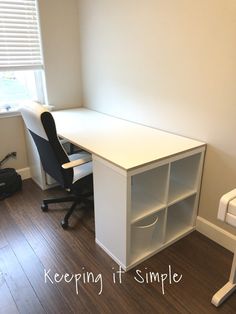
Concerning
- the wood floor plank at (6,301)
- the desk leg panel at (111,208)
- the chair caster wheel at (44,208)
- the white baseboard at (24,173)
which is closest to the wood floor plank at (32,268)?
the wood floor plank at (6,301)

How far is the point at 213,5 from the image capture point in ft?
5.39

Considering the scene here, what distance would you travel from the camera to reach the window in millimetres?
2512

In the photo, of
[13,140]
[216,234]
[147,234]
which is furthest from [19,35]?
[216,234]

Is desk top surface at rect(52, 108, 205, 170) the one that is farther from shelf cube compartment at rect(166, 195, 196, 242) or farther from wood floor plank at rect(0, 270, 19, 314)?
wood floor plank at rect(0, 270, 19, 314)

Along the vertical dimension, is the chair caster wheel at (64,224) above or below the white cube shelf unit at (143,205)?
below

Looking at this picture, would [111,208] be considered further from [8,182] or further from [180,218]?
[8,182]

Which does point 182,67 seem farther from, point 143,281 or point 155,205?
point 143,281

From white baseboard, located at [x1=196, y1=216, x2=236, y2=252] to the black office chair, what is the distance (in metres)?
0.99

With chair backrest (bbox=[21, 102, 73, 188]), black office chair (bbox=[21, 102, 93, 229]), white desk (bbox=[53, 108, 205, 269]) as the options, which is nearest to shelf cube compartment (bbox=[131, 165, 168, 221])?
white desk (bbox=[53, 108, 205, 269])

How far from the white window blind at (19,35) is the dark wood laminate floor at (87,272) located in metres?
1.60

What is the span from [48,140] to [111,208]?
67 cm

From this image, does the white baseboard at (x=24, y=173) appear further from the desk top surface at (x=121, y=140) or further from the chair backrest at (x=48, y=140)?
the chair backrest at (x=48, y=140)

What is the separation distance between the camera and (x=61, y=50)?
2887 millimetres

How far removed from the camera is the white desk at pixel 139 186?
65.3 inches
